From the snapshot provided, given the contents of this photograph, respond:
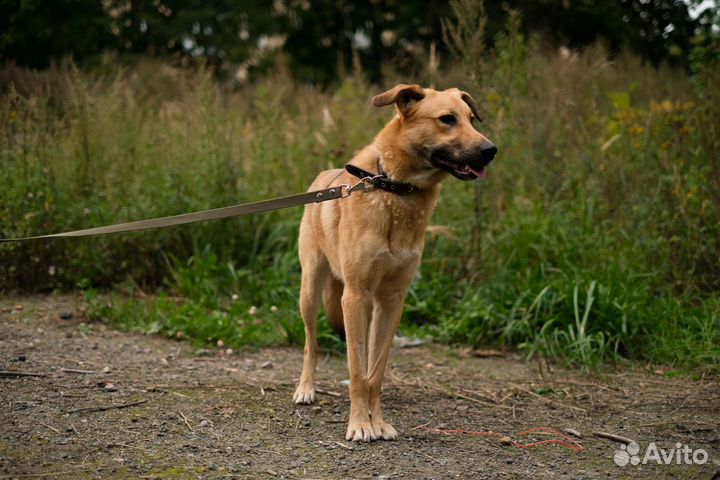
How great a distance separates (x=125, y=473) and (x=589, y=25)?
15576mm

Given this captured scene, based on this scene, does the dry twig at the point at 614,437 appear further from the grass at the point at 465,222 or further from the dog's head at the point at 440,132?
the dog's head at the point at 440,132

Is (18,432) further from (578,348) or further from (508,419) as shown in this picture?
(578,348)

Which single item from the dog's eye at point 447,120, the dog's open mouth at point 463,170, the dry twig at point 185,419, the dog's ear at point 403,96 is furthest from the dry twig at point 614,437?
the dry twig at point 185,419

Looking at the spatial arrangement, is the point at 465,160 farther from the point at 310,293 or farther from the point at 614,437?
the point at 614,437

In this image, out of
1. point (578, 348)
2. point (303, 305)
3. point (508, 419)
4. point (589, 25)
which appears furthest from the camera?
point (589, 25)

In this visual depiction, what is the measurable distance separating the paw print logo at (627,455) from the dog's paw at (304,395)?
1.64m

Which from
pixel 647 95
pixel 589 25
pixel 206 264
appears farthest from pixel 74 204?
pixel 589 25

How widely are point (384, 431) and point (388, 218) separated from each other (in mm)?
1046

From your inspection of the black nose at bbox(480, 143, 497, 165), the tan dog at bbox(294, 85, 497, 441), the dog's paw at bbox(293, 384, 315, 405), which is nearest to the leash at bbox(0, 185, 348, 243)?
the tan dog at bbox(294, 85, 497, 441)

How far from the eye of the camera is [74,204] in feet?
19.2

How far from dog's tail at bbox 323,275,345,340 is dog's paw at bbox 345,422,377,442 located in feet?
2.77

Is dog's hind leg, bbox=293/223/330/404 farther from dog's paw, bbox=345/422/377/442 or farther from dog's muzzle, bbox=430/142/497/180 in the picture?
dog's muzzle, bbox=430/142/497/180

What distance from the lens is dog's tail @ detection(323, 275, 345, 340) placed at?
424cm

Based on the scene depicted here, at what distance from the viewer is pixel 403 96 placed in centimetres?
371
